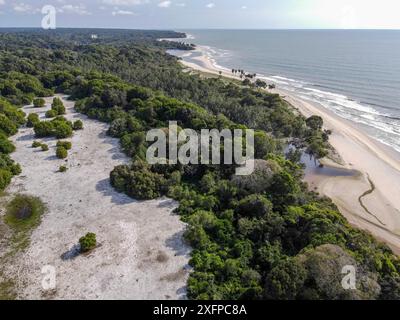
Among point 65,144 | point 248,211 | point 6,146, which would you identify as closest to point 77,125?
point 65,144

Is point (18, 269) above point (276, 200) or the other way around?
the other way around

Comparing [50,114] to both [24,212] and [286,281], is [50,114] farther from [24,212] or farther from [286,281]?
[286,281]

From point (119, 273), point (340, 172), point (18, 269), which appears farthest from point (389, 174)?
point (18, 269)

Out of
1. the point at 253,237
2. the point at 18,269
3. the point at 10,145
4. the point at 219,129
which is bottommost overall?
the point at 18,269

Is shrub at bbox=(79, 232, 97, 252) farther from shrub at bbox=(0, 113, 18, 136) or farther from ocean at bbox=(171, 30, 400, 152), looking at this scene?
ocean at bbox=(171, 30, 400, 152)

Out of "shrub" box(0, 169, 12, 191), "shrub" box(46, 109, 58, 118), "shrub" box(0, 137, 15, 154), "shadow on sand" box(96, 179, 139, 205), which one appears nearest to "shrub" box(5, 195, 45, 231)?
"shrub" box(0, 169, 12, 191)

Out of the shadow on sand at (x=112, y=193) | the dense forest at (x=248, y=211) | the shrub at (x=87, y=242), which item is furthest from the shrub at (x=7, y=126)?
the shrub at (x=87, y=242)
